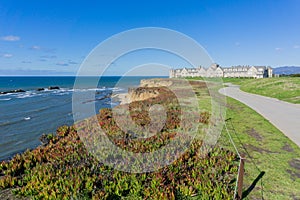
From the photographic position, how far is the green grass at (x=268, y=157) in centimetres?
512

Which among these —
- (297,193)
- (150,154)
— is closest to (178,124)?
(150,154)

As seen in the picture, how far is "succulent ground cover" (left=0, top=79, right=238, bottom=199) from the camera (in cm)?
496

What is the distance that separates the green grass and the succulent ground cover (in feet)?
1.85

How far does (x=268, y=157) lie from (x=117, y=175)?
15.6ft

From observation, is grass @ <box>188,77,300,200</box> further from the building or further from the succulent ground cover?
the building

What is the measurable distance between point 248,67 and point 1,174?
366 feet

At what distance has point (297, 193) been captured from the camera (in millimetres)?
4945

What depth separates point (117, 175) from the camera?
18.7ft

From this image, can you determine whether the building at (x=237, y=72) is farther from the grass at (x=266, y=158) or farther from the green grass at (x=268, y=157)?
the green grass at (x=268, y=157)

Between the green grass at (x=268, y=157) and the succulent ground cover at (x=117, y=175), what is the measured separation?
56cm

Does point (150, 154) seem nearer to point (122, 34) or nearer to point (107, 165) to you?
point (107, 165)

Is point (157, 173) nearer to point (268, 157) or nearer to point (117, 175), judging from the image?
point (117, 175)

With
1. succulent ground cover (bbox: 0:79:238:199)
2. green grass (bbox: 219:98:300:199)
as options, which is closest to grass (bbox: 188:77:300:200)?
green grass (bbox: 219:98:300:199)

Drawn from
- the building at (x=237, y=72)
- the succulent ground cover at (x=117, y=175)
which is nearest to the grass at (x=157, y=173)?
the succulent ground cover at (x=117, y=175)
